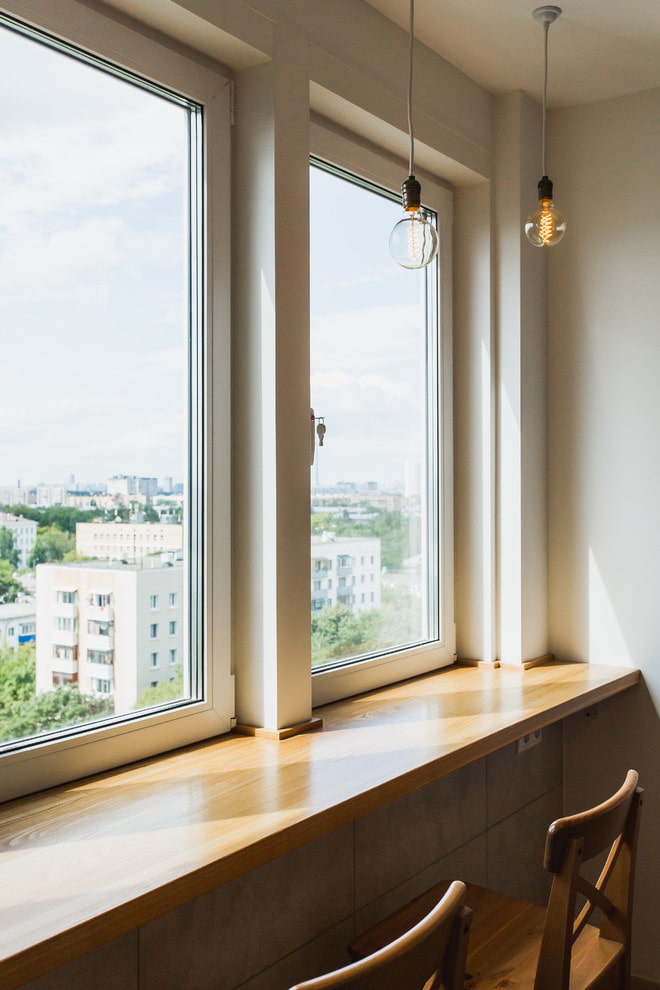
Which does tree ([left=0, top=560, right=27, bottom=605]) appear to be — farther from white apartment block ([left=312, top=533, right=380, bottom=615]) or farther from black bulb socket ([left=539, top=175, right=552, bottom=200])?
black bulb socket ([left=539, top=175, right=552, bottom=200])

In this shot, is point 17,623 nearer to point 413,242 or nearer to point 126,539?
point 126,539

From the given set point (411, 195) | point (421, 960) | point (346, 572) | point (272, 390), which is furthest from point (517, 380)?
point (421, 960)

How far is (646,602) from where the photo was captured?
2566 mm

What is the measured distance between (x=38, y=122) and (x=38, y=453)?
57cm

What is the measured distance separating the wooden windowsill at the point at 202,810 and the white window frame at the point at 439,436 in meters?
0.06

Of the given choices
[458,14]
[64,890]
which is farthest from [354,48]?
[64,890]

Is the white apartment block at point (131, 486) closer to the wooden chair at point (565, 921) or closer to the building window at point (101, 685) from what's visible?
the building window at point (101, 685)

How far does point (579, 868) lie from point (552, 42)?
1977 millimetres

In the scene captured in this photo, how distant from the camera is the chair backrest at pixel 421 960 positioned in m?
1.02

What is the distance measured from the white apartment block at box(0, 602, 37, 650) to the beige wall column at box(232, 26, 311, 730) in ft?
1.65

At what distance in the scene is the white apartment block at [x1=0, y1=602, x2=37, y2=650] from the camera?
57.6 inches

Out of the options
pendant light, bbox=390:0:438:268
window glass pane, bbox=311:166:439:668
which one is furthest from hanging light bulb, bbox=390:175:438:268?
window glass pane, bbox=311:166:439:668

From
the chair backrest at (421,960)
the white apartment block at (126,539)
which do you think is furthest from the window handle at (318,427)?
the chair backrest at (421,960)

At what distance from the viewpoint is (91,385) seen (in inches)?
64.6
